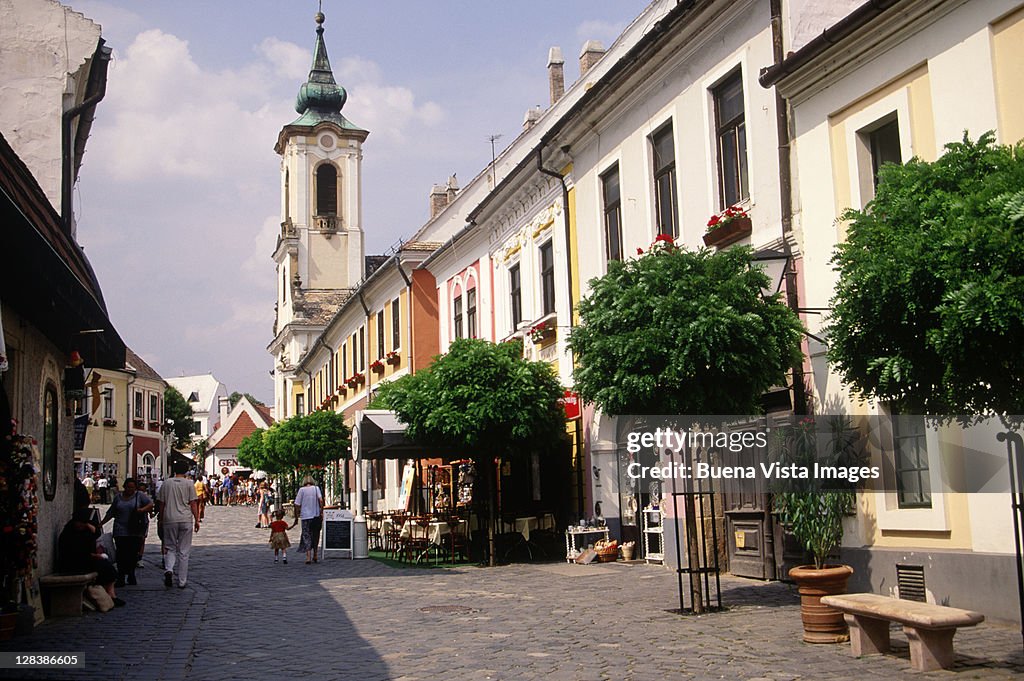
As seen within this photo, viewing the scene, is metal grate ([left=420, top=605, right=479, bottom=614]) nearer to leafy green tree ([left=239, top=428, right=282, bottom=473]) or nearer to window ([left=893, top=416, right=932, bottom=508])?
window ([left=893, top=416, right=932, bottom=508])

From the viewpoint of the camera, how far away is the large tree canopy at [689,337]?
1166 centimetres

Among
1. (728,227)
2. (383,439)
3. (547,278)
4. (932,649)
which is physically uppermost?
(547,278)

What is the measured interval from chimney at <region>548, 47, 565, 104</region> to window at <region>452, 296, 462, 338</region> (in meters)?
6.15

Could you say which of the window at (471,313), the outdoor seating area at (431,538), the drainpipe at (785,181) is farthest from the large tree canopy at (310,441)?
the drainpipe at (785,181)

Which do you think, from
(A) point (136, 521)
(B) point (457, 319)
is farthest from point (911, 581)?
(B) point (457, 319)

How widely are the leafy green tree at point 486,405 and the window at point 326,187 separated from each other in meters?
47.1

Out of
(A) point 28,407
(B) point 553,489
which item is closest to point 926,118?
(A) point 28,407

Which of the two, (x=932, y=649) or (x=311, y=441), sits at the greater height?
(x=311, y=441)

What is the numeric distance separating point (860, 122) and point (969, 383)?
5634mm

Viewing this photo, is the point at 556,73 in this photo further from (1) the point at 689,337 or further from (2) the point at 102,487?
(2) the point at 102,487

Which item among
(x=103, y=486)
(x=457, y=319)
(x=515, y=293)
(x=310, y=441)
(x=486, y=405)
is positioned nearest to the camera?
(x=486, y=405)

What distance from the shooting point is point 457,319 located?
98.9ft

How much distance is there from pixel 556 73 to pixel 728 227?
17.2 m

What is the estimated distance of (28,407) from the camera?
12578 mm
